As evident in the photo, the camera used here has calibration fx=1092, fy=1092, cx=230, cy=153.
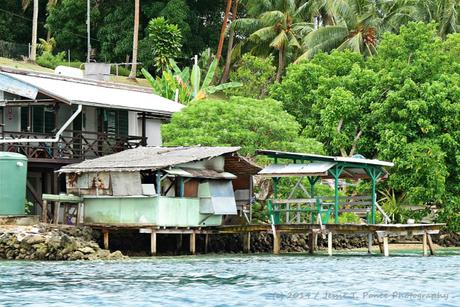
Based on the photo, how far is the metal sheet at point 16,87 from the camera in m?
40.7

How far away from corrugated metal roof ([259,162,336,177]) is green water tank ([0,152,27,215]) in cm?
848

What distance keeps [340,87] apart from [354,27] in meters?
11.1

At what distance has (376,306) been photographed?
22.1 m

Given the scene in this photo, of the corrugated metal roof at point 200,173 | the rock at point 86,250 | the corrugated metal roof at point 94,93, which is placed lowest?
the rock at point 86,250

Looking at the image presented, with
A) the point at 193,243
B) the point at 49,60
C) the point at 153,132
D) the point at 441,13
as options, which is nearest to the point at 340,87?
the point at 153,132

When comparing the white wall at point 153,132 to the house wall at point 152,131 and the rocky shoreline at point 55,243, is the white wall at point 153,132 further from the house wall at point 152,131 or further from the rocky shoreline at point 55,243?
the rocky shoreline at point 55,243

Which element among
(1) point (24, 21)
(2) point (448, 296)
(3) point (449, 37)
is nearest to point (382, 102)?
(3) point (449, 37)

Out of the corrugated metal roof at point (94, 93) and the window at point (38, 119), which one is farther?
the window at point (38, 119)

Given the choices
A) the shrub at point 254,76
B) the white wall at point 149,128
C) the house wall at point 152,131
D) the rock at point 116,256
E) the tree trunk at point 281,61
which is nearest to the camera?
the rock at point 116,256

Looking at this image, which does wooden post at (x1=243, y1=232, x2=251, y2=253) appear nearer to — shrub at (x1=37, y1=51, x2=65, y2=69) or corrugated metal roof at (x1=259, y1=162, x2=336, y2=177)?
corrugated metal roof at (x1=259, y1=162, x2=336, y2=177)

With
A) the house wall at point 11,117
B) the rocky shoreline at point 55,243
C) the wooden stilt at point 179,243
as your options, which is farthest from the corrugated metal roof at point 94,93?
the wooden stilt at point 179,243

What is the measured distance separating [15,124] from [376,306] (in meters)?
23.4

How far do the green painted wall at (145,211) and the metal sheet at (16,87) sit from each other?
15.9ft

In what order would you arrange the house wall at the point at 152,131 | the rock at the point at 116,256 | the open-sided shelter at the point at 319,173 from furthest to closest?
1. the house wall at the point at 152,131
2. the open-sided shelter at the point at 319,173
3. the rock at the point at 116,256
